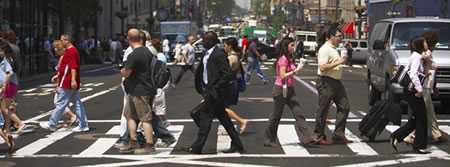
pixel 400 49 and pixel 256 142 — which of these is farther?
pixel 400 49

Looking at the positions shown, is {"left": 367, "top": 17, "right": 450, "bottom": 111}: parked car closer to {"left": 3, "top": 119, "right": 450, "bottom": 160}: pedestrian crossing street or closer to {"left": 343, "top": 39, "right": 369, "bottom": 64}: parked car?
{"left": 3, "top": 119, "right": 450, "bottom": 160}: pedestrian crossing street

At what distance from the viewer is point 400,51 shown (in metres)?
17.0

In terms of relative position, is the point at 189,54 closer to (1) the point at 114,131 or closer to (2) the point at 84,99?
(2) the point at 84,99

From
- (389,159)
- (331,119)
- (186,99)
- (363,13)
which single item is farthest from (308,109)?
(363,13)

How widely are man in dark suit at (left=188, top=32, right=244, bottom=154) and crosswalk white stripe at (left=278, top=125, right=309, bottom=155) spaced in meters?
0.87

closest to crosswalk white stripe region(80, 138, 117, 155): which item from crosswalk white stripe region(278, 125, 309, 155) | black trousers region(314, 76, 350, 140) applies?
crosswalk white stripe region(278, 125, 309, 155)

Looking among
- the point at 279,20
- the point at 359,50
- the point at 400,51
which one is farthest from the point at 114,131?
the point at 279,20

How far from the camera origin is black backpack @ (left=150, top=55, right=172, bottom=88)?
11.4m

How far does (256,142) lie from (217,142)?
59 centimetres

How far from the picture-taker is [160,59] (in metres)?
12.6

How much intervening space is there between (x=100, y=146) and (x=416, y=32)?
8.35 metres

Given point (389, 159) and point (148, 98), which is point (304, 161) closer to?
point (389, 159)

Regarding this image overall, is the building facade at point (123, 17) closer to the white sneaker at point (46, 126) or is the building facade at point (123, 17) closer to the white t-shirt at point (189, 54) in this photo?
the white t-shirt at point (189, 54)

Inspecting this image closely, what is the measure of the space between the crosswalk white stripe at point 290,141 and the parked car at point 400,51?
2759 millimetres
